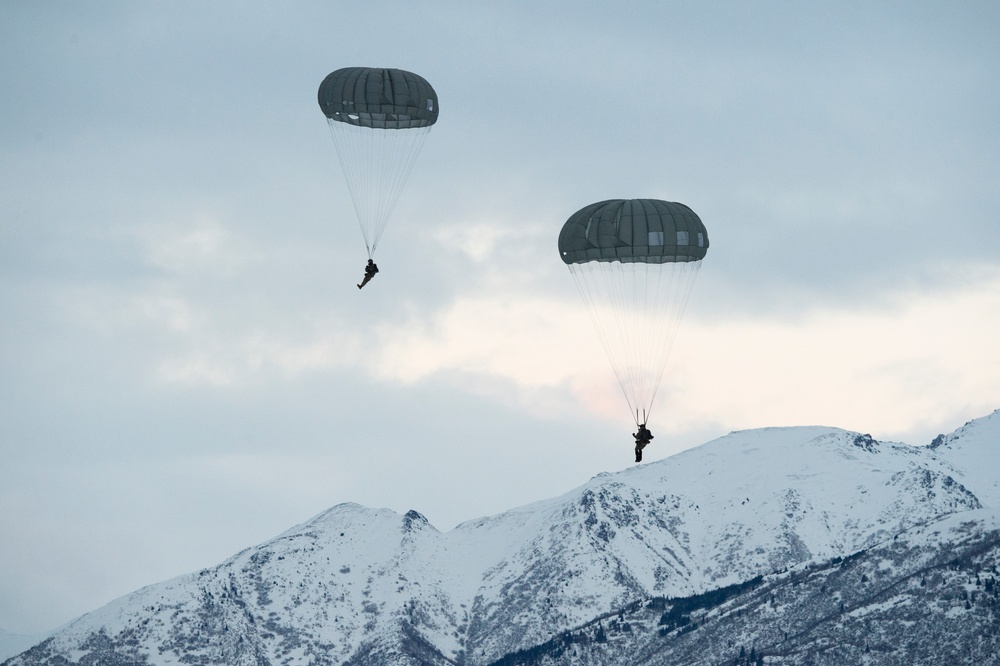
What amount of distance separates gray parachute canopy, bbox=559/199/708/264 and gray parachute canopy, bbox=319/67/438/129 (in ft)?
49.6

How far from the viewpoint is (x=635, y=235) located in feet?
395

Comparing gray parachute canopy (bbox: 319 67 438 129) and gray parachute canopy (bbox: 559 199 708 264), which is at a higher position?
gray parachute canopy (bbox: 319 67 438 129)

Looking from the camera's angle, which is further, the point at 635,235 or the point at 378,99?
the point at 378,99

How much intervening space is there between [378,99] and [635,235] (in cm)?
2156

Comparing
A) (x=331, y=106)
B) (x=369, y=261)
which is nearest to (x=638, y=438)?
(x=369, y=261)

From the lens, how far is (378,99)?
415ft

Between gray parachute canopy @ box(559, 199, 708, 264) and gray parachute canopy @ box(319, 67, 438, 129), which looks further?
gray parachute canopy @ box(319, 67, 438, 129)

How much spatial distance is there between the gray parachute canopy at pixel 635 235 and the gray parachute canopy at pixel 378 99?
595 inches

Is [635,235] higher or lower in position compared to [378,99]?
lower

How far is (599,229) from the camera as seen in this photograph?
121m

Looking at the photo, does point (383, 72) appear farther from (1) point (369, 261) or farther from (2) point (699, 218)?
(2) point (699, 218)

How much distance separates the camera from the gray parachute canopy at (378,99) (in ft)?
416

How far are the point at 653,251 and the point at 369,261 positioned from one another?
789 inches

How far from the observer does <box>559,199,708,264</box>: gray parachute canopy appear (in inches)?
4742
